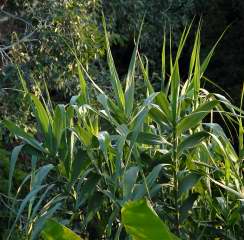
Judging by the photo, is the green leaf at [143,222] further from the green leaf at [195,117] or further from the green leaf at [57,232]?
the green leaf at [195,117]

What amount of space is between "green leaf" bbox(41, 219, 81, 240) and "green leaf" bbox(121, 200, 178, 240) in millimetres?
188

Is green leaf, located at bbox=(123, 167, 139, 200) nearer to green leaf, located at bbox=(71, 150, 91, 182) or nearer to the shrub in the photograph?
the shrub

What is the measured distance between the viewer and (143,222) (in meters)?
1.99

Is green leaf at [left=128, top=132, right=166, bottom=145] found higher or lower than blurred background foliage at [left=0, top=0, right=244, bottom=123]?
higher

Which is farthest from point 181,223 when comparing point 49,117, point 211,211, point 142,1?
point 142,1

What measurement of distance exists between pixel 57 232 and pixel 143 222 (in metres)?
0.30

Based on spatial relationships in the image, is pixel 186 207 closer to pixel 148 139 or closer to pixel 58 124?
pixel 148 139

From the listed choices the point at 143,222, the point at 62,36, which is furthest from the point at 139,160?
the point at 62,36

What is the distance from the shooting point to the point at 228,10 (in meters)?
10.5

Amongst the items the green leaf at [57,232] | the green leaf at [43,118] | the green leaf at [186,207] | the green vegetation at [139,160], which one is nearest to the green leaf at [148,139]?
the green vegetation at [139,160]

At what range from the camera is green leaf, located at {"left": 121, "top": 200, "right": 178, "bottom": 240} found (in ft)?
6.41

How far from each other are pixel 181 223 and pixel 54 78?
3.78 m

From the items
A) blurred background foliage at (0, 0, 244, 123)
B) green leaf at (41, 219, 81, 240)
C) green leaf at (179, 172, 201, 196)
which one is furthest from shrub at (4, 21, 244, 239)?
blurred background foliage at (0, 0, 244, 123)

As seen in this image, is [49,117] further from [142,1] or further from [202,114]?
[142,1]
